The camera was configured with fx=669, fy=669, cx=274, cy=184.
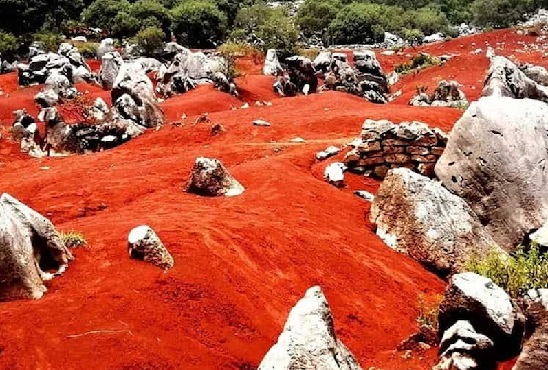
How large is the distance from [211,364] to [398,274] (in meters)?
4.87

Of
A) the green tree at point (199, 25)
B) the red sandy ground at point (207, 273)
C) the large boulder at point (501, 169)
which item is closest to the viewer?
the red sandy ground at point (207, 273)

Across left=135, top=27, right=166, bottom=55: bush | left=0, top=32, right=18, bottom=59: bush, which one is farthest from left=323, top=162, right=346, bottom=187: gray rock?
left=0, top=32, right=18, bottom=59: bush

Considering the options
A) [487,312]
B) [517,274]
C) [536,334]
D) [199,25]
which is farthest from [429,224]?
[199,25]

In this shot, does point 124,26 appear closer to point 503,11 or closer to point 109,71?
point 109,71

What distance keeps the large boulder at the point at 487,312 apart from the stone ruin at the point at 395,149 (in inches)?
293

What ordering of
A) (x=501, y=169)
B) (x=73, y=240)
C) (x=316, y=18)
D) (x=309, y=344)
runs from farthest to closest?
(x=316, y=18), (x=501, y=169), (x=73, y=240), (x=309, y=344)

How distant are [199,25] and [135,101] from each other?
41.1 metres

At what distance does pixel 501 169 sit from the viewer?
46.9ft

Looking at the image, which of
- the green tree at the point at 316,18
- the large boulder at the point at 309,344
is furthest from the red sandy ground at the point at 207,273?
the green tree at the point at 316,18

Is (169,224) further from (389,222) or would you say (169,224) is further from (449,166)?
(449,166)

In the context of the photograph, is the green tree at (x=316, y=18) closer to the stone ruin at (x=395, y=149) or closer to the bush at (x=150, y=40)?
the bush at (x=150, y=40)

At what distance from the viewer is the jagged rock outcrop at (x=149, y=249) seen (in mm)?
10148

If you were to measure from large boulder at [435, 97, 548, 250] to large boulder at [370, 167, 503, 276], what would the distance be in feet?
2.01

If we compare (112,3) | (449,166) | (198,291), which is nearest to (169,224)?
(198,291)
